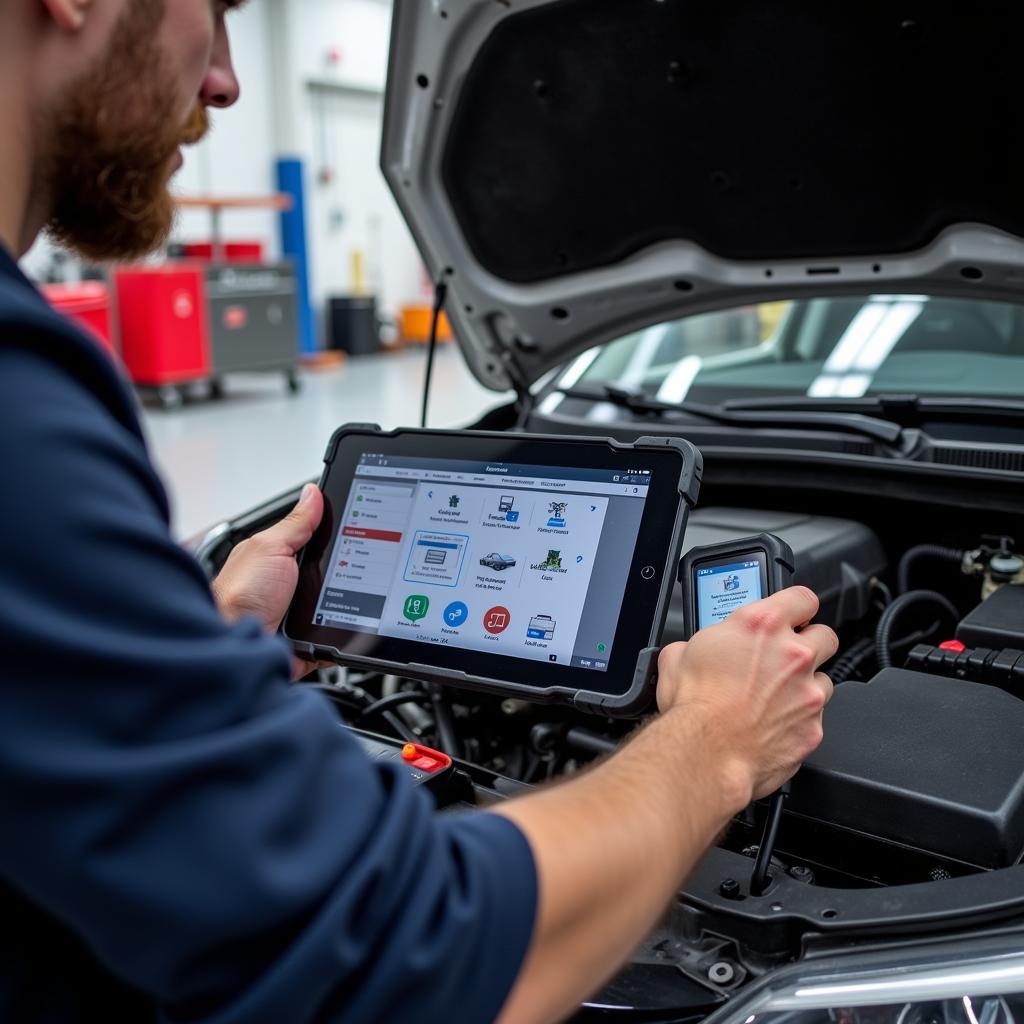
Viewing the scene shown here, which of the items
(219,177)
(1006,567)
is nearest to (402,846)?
(1006,567)

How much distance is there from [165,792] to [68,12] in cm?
46

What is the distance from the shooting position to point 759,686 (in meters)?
0.90

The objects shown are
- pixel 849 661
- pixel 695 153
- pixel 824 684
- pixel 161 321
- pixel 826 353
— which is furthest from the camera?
pixel 161 321

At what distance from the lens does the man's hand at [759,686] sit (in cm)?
88

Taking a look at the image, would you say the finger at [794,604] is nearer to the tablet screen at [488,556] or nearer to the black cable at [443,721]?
the tablet screen at [488,556]

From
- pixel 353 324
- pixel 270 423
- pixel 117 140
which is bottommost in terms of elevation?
pixel 270 423

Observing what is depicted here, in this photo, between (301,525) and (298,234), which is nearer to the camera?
(301,525)

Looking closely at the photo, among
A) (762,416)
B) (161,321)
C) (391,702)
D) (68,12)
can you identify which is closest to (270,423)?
(161,321)

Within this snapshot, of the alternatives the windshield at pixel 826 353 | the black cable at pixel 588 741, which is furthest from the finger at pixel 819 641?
the windshield at pixel 826 353

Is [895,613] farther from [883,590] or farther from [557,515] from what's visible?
[557,515]

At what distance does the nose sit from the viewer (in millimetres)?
899

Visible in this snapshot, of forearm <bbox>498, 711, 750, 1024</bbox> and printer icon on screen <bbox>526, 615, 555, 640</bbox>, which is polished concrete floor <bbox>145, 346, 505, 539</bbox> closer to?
printer icon on screen <bbox>526, 615, 555, 640</bbox>

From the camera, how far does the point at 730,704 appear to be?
0.89 meters

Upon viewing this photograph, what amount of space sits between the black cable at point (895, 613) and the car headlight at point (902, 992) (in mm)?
508
